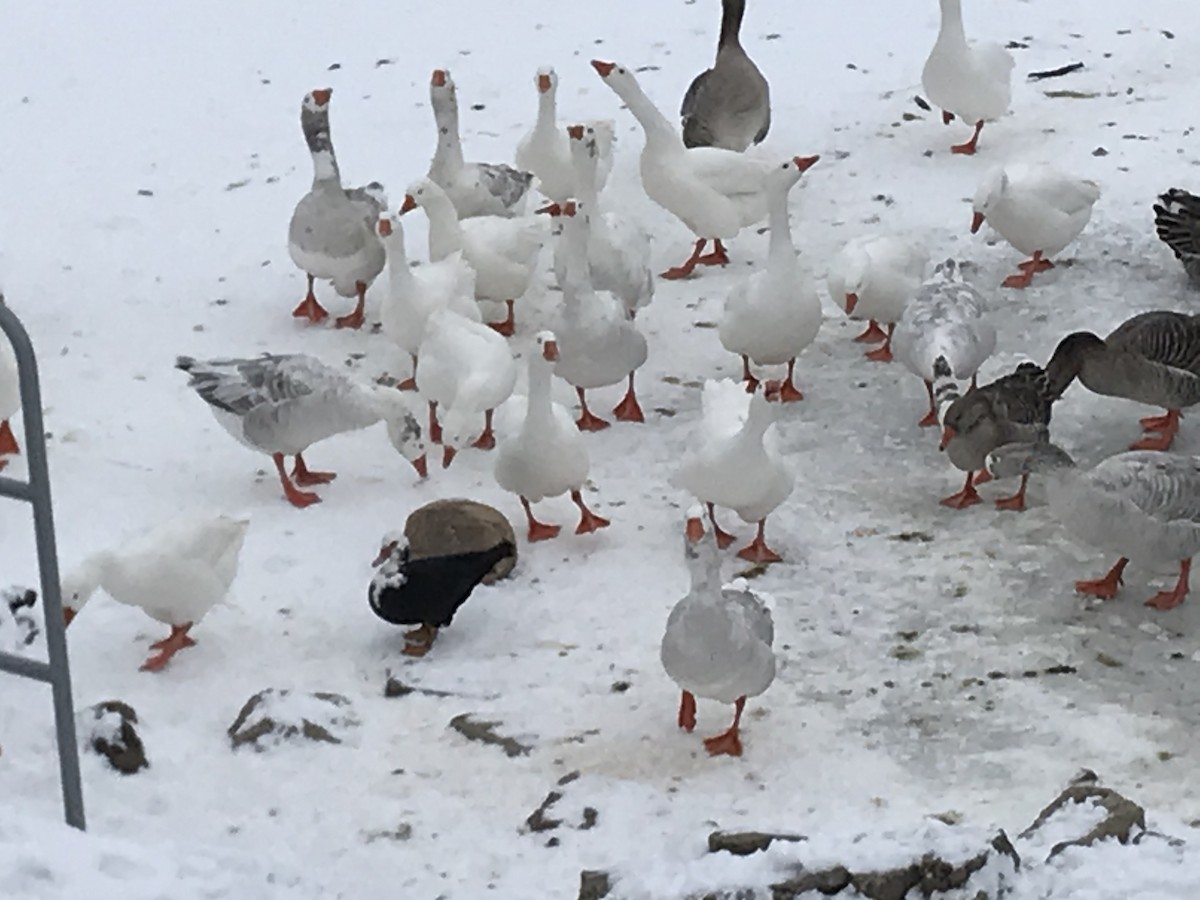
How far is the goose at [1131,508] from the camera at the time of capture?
17.4 ft

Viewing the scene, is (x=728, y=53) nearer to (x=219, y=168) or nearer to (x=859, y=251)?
(x=859, y=251)

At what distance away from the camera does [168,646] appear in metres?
5.33

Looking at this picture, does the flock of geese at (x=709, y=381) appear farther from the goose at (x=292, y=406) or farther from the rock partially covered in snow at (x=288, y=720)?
the rock partially covered in snow at (x=288, y=720)

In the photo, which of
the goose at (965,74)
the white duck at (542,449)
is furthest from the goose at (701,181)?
the white duck at (542,449)

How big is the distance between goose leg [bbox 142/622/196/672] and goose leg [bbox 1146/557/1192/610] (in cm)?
297

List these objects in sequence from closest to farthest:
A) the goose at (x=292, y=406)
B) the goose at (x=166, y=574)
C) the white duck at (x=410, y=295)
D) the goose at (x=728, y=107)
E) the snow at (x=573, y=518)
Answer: the snow at (x=573, y=518), the goose at (x=166, y=574), the goose at (x=292, y=406), the white duck at (x=410, y=295), the goose at (x=728, y=107)

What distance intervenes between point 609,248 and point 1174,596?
271cm

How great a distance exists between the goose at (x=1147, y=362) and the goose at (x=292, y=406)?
2.44 m

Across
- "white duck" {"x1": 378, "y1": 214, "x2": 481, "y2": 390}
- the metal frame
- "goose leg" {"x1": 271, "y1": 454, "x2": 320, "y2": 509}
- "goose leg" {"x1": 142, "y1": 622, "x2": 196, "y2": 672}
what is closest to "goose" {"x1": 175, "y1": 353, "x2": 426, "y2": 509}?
"goose leg" {"x1": 271, "y1": 454, "x2": 320, "y2": 509}

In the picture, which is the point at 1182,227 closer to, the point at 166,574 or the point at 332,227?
the point at 332,227

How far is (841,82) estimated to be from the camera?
988 cm

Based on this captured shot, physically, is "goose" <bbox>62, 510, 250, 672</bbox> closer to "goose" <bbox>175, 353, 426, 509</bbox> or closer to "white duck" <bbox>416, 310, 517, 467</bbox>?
"goose" <bbox>175, 353, 426, 509</bbox>

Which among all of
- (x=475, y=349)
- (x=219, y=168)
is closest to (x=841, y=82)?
(x=219, y=168)

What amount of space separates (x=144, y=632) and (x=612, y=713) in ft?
5.05
